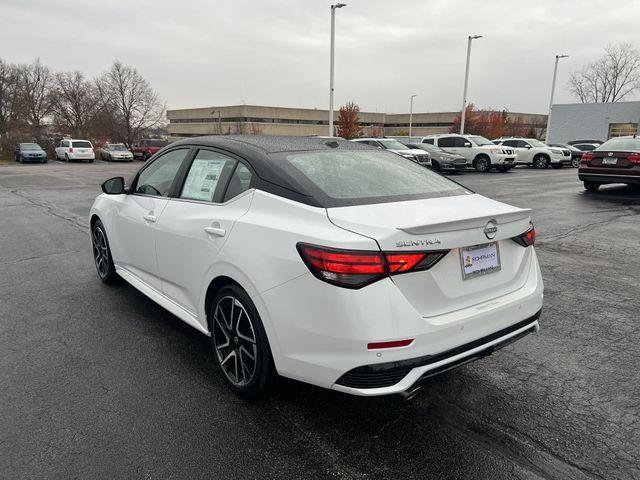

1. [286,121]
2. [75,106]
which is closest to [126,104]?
[75,106]

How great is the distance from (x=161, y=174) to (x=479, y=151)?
21451mm

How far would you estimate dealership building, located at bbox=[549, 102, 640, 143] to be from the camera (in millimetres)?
47094

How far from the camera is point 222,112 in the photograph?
90.7m

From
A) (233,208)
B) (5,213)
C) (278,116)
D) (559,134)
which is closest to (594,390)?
(233,208)

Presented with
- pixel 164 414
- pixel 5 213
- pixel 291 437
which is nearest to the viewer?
pixel 291 437

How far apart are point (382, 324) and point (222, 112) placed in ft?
309

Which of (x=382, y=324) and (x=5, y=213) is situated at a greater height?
(x=382, y=324)

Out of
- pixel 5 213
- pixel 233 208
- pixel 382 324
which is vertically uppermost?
pixel 233 208

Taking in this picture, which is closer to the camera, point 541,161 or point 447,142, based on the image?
point 447,142

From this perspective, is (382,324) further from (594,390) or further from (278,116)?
(278,116)

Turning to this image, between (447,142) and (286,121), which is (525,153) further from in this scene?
(286,121)

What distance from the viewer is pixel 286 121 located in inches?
3553

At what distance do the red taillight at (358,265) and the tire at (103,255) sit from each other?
3.36m

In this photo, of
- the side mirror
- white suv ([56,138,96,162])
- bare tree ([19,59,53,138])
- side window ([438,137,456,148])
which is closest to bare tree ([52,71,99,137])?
bare tree ([19,59,53,138])
